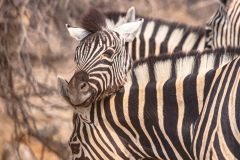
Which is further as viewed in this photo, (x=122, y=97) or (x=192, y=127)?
(x=122, y=97)

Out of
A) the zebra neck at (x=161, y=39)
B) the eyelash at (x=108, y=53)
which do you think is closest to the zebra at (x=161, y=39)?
the zebra neck at (x=161, y=39)

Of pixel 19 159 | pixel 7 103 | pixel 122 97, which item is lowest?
pixel 19 159

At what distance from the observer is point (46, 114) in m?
8.30

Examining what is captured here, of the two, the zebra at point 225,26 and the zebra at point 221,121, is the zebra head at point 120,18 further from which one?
the zebra at point 221,121

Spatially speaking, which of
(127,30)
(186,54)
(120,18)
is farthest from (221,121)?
(120,18)

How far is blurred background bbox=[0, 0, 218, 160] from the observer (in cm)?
810

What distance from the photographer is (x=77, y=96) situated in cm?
464

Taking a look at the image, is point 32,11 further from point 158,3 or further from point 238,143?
point 238,143

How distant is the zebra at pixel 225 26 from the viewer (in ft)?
27.3

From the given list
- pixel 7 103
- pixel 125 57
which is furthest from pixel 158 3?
pixel 125 57

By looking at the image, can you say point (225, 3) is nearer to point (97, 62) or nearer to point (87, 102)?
point (97, 62)

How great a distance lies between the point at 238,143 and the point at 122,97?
3.15 feet

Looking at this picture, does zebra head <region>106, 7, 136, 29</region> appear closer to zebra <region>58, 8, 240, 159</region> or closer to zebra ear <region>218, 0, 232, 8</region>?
zebra <region>58, 8, 240, 159</region>

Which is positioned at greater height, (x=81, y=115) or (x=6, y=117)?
(x=81, y=115)
